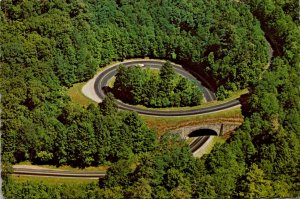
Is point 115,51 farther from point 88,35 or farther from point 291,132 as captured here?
point 291,132

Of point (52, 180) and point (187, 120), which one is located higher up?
point (187, 120)

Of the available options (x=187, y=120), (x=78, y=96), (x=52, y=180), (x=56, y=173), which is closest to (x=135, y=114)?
(x=187, y=120)

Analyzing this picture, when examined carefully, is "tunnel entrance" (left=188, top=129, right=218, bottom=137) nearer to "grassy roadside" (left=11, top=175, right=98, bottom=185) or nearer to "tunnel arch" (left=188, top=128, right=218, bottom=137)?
"tunnel arch" (left=188, top=128, right=218, bottom=137)

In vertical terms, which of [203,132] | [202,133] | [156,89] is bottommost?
[202,133]

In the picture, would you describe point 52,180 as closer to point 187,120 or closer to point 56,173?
point 56,173

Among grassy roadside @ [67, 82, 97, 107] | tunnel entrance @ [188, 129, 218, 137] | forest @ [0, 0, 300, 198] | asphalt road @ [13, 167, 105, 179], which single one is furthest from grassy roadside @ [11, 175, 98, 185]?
tunnel entrance @ [188, 129, 218, 137]
